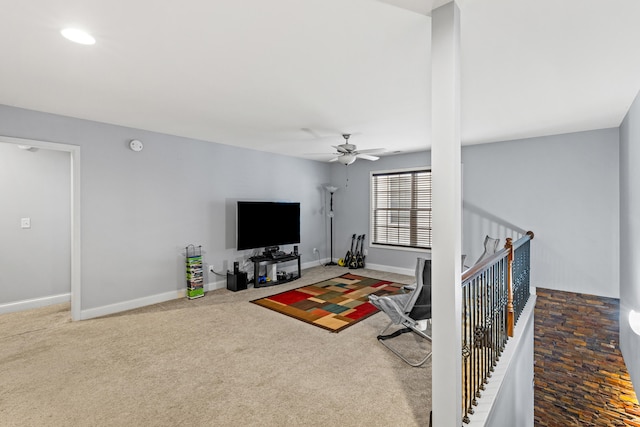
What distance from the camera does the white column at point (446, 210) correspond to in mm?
1723

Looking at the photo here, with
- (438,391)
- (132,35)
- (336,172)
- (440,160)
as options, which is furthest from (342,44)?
(336,172)

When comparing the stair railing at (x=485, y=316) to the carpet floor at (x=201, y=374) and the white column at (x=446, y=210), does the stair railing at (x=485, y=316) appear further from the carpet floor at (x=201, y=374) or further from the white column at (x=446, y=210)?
the carpet floor at (x=201, y=374)

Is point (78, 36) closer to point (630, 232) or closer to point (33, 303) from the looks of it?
point (33, 303)

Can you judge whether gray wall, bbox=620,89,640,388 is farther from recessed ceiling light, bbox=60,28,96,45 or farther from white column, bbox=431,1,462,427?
recessed ceiling light, bbox=60,28,96,45

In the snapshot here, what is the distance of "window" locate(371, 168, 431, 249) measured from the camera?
21.0 ft

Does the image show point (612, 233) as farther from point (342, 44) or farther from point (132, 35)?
point (132, 35)

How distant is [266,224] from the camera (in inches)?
234

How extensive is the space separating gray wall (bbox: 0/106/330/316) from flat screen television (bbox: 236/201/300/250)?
0.25 meters

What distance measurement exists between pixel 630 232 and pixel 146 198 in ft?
19.7

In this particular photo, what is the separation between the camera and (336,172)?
7.69 m

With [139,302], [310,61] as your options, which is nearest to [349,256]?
[139,302]

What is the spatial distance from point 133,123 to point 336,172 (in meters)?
4.55

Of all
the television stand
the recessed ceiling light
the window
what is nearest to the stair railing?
the window

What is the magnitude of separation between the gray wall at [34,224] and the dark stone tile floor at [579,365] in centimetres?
695
